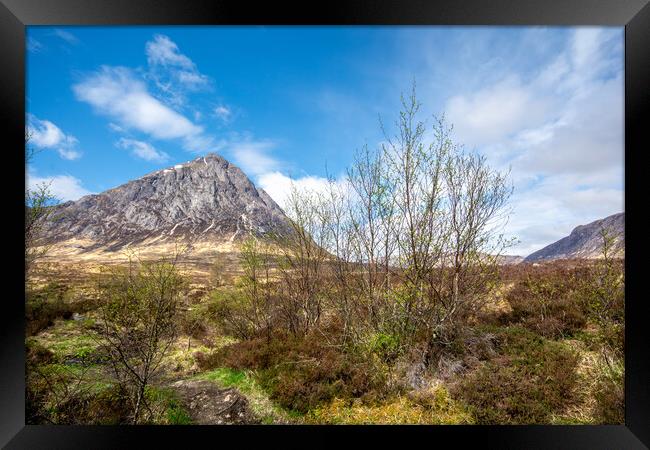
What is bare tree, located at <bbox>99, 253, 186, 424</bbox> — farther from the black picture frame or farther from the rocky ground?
the black picture frame

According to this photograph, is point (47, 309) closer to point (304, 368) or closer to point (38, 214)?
point (38, 214)

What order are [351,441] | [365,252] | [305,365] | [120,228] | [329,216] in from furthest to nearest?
1. [120,228]
2. [329,216]
3. [365,252]
4. [305,365]
5. [351,441]

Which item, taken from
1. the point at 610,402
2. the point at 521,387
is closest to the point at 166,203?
the point at 521,387

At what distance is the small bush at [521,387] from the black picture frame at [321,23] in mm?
837

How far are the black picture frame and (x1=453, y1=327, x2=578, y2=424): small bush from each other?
0.84m

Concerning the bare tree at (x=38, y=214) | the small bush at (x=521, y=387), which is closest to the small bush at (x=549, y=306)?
the small bush at (x=521, y=387)

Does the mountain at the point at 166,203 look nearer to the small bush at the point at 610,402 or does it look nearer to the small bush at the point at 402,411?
the small bush at the point at 402,411

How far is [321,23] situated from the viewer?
1526 mm

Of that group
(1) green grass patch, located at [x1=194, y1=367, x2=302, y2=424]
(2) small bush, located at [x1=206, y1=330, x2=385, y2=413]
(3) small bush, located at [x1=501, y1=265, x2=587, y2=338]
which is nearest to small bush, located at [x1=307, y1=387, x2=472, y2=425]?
(2) small bush, located at [x1=206, y1=330, x2=385, y2=413]

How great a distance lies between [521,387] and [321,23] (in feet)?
11.6

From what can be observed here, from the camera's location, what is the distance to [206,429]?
157 cm

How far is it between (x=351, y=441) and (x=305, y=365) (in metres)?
1.51
